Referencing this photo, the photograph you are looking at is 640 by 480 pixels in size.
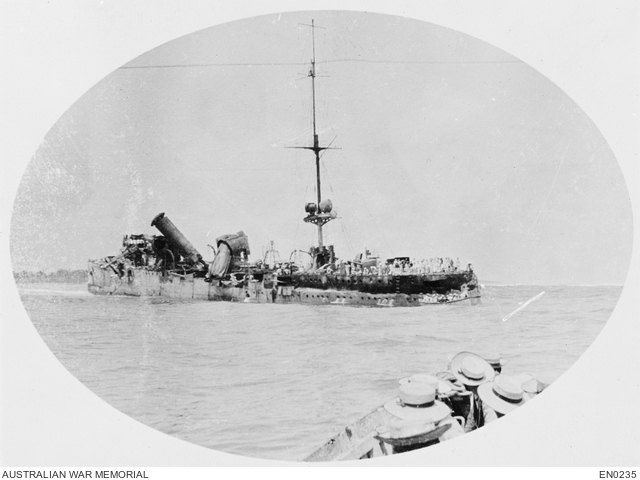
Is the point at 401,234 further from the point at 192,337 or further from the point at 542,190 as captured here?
the point at 192,337

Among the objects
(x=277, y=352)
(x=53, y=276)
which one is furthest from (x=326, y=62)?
(x=53, y=276)

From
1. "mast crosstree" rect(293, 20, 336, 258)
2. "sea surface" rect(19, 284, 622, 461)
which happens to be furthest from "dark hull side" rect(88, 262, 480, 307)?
"mast crosstree" rect(293, 20, 336, 258)

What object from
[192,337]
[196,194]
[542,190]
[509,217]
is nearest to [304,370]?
[192,337]

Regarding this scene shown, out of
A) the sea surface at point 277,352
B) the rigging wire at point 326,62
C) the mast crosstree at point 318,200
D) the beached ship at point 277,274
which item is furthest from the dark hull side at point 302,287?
the rigging wire at point 326,62

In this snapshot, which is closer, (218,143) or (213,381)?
(213,381)

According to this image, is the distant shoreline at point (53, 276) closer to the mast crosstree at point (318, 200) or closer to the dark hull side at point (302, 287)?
the dark hull side at point (302, 287)

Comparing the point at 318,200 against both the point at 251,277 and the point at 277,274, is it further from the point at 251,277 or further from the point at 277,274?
the point at 251,277
